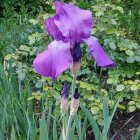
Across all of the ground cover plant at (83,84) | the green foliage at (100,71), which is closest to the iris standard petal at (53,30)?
the ground cover plant at (83,84)

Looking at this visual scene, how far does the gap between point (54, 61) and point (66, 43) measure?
0.09m

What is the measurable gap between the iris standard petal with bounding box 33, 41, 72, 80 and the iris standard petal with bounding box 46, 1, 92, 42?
47 millimetres

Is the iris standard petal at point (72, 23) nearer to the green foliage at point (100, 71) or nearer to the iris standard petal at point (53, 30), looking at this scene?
the iris standard petal at point (53, 30)

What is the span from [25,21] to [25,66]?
45.3 inches

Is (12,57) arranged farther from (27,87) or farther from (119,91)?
(119,91)

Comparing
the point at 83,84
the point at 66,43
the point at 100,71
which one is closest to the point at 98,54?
the point at 66,43

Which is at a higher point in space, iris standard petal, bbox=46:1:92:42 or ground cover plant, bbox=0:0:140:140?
iris standard petal, bbox=46:1:92:42

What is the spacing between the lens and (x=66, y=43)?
1.20 m

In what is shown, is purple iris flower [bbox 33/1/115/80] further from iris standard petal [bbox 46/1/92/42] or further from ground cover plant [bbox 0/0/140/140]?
ground cover plant [bbox 0/0/140/140]

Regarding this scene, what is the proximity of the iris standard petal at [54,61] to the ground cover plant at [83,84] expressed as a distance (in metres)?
0.67

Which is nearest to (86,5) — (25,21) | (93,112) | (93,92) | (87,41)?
(25,21)

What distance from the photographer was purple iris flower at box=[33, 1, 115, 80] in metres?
1.14

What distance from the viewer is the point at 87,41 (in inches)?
48.1

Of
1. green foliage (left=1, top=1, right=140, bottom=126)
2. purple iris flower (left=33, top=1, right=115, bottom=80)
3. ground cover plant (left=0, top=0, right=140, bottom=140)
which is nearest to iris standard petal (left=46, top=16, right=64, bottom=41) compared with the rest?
purple iris flower (left=33, top=1, right=115, bottom=80)
